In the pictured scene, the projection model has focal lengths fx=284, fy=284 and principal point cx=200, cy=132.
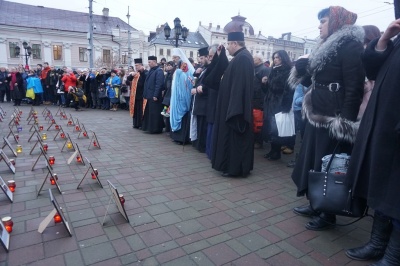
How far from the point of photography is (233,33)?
450cm

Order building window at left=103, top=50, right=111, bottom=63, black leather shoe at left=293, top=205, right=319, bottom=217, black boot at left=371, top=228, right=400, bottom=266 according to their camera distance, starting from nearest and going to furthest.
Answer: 1. black boot at left=371, top=228, right=400, bottom=266
2. black leather shoe at left=293, top=205, right=319, bottom=217
3. building window at left=103, top=50, right=111, bottom=63

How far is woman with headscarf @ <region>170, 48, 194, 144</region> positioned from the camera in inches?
269

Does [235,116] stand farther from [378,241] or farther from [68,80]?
[68,80]

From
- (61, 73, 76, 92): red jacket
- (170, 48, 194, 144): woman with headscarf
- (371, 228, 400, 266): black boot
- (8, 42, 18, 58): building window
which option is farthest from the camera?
(8, 42, 18, 58): building window

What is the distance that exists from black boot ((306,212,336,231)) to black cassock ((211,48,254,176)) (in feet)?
5.43

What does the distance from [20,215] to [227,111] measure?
3012mm

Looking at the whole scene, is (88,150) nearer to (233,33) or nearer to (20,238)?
(20,238)

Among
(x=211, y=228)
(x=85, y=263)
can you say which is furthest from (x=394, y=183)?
(x=85, y=263)

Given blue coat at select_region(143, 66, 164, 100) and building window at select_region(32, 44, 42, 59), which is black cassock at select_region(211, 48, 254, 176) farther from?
building window at select_region(32, 44, 42, 59)

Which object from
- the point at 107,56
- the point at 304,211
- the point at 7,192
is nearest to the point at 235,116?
the point at 304,211

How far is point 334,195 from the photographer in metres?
2.53

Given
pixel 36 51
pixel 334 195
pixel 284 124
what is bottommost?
pixel 334 195

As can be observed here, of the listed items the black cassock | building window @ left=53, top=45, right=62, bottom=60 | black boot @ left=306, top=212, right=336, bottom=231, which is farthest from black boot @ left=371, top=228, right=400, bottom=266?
building window @ left=53, top=45, right=62, bottom=60

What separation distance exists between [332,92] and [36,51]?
43794mm
